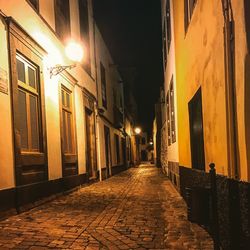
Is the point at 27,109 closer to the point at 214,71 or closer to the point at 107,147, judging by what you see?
the point at 214,71

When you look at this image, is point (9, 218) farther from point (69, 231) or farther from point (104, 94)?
point (104, 94)

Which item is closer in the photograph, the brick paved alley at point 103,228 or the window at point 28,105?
the brick paved alley at point 103,228

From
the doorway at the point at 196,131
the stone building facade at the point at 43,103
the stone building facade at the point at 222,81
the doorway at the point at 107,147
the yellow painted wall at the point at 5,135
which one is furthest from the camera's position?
the doorway at the point at 107,147

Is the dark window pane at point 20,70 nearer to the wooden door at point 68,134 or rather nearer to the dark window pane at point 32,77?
the dark window pane at point 32,77

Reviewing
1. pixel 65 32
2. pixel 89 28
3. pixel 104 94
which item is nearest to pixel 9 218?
pixel 65 32

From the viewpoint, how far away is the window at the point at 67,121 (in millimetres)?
11547

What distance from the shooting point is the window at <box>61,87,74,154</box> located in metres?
11.5

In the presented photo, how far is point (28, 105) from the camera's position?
842cm

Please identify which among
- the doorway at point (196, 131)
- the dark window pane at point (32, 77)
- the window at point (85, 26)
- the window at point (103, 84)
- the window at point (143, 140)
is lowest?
the window at point (143, 140)

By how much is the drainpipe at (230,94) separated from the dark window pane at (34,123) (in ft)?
19.0

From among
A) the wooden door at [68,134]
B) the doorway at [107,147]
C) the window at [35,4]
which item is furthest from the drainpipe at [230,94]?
the doorway at [107,147]

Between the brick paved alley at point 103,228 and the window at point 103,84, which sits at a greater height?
the window at point 103,84

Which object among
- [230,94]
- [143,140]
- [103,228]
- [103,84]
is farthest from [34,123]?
[143,140]

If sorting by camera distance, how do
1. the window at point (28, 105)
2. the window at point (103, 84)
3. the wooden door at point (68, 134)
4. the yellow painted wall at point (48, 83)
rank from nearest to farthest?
the yellow painted wall at point (48, 83), the window at point (28, 105), the wooden door at point (68, 134), the window at point (103, 84)
